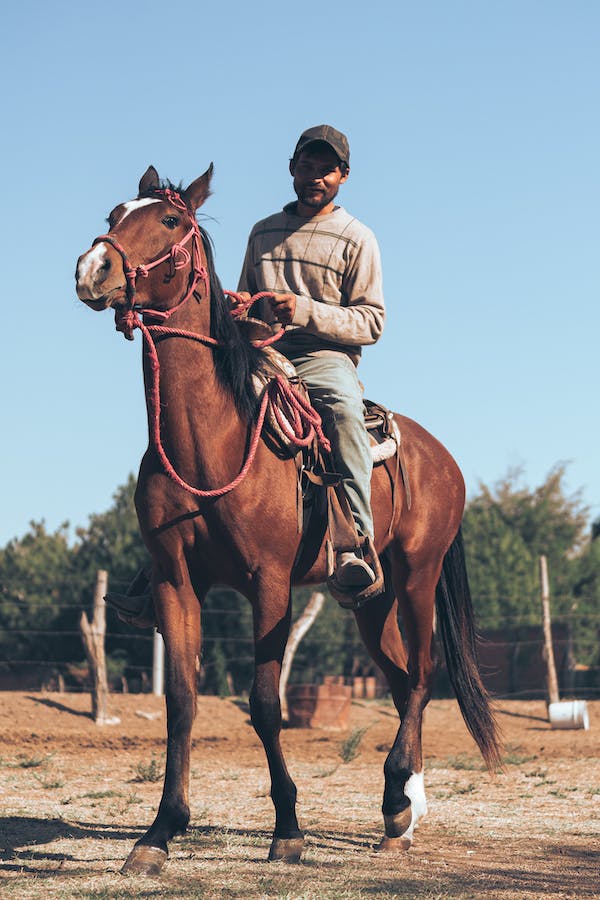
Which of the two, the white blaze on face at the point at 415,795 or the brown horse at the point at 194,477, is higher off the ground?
the brown horse at the point at 194,477

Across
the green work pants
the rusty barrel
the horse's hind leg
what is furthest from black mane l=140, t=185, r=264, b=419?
the rusty barrel

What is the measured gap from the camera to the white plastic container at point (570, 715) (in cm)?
1554

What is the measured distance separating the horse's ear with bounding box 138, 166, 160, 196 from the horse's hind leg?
279 centimetres

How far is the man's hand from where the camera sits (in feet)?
19.0

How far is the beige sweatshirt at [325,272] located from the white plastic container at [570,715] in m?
10.6

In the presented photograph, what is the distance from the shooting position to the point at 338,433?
19.5ft

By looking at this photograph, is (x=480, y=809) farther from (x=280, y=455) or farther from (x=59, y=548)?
(x=59, y=548)

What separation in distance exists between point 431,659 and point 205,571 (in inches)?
81.2

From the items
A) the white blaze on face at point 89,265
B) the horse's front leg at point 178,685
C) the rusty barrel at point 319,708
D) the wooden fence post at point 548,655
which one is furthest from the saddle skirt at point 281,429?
the wooden fence post at point 548,655

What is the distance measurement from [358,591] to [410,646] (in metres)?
1.28

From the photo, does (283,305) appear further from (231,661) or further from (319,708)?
(231,661)

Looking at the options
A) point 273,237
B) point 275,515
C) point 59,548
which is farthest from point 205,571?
point 59,548

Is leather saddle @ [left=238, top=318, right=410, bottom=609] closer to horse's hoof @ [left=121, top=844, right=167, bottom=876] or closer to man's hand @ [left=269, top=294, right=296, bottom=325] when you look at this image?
man's hand @ [left=269, top=294, right=296, bottom=325]

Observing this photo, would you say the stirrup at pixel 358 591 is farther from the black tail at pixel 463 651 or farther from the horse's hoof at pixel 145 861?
the black tail at pixel 463 651
